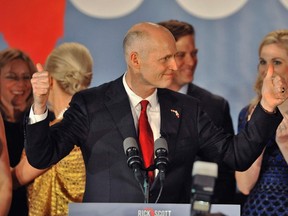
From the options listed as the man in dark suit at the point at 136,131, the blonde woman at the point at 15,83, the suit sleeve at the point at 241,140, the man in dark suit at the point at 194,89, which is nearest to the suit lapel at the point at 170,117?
the man in dark suit at the point at 136,131

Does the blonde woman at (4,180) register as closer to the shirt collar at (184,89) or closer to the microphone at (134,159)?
the microphone at (134,159)

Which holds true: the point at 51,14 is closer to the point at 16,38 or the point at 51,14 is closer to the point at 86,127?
the point at 16,38

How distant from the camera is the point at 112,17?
5617 millimetres

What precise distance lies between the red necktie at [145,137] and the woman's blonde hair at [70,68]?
33.9 inches

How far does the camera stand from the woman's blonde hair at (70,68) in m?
4.80

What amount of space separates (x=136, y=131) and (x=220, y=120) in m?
1.44

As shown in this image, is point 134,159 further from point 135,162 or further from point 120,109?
point 120,109

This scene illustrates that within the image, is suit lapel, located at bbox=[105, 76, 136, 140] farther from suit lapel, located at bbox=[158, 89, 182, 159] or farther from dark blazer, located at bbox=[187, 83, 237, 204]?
dark blazer, located at bbox=[187, 83, 237, 204]

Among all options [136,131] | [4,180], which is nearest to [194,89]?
[136,131]

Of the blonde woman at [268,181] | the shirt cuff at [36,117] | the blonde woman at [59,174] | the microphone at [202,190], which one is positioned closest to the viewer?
the microphone at [202,190]

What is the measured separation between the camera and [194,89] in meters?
5.46

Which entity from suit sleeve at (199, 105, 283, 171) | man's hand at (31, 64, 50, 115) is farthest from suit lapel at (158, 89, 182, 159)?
man's hand at (31, 64, 50, 115)

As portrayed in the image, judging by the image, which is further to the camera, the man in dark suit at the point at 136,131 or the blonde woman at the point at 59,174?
the blonde woman at the point at 59,174

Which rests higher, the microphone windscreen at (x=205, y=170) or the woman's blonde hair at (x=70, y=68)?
the woman's blonde hair at (x=70, y=68)
